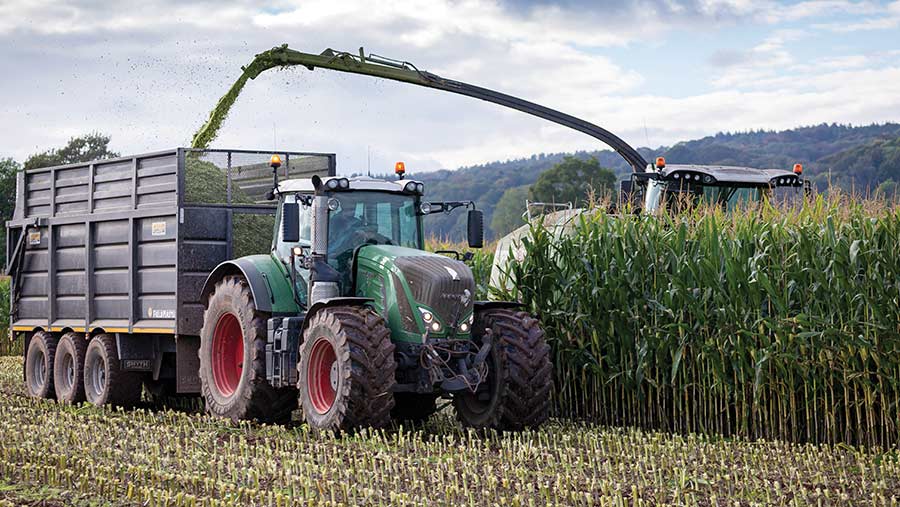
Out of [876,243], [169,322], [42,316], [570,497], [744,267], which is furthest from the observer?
[42,316]

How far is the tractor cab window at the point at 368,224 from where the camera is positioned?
34.9 feet

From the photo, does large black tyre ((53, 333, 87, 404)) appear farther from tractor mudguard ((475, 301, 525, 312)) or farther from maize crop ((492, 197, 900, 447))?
tractor mudguard ((475, 301, 525, 312))

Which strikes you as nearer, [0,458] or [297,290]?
[0,458]

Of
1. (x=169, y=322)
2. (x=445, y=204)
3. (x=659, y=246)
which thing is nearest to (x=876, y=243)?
(x=659, y=246)

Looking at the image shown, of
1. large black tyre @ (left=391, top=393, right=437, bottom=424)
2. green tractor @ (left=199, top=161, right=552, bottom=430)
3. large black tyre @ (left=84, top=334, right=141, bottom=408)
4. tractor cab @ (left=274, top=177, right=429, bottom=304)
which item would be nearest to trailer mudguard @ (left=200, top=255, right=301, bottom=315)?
green tractor @ (left=199, top=161, right=552, bottom=430)

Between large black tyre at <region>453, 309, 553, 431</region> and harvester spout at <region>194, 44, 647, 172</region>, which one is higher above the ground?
harvester spout at <region>194, 44, 647, 172</region>

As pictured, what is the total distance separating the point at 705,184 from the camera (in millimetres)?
14883

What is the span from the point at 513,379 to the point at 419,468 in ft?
6.81

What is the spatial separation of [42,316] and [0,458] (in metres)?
5.97

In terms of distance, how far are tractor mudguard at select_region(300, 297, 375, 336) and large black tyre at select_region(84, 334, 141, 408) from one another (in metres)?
3.66

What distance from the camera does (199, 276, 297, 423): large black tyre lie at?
10.8 m

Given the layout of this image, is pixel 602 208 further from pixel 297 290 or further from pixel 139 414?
pixel 139 414

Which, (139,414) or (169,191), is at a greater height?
(169,191)

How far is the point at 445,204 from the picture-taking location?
1101 cm
